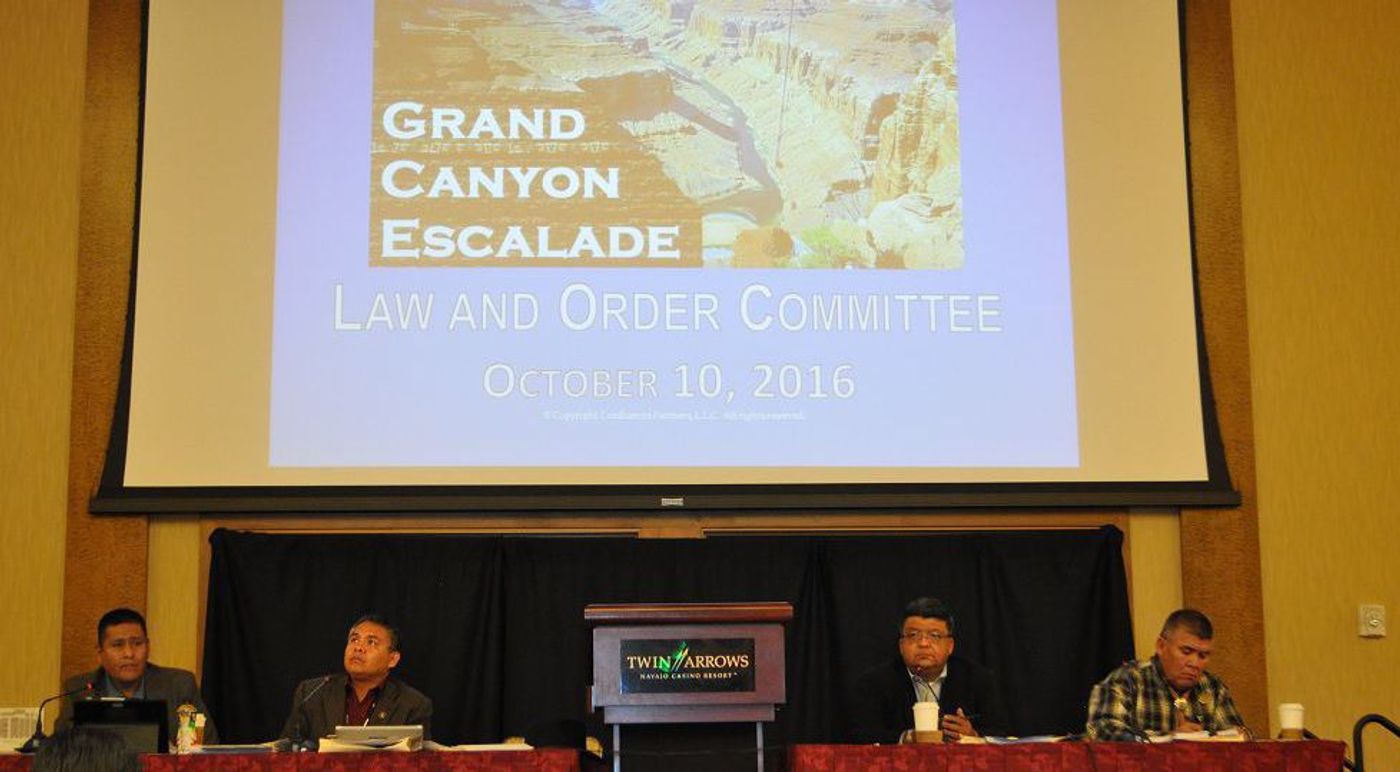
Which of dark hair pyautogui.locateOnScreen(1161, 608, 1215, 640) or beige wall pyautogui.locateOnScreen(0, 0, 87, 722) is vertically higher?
beige wall pyautogui.locateOnScreen(0, 0, 87, 722)

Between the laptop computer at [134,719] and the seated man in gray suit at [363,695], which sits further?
the seated man in gray suit at [363,695]

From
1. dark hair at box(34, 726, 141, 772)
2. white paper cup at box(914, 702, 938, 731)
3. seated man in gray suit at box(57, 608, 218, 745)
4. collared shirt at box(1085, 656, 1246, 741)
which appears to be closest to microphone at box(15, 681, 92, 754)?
seated man in gray suit at box(57, 608, 218, 745)

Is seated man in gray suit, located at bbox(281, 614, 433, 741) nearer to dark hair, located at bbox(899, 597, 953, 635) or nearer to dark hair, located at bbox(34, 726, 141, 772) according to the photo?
dark hair, located at bbox(899, 597, 953, 635)

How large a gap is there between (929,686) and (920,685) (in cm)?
3

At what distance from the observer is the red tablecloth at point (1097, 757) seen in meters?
3.88

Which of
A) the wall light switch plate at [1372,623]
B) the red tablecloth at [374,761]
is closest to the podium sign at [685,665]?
the red tablecloth at [374,761]

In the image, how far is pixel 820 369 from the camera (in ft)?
19.3

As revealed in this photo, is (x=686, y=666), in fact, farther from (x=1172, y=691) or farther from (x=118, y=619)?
(x=118, y=619)

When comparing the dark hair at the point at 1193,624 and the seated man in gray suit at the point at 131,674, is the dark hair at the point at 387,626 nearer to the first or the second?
the seated man in gray suit at the point at 131,674

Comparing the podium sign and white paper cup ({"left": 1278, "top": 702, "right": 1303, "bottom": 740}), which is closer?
the podium sign

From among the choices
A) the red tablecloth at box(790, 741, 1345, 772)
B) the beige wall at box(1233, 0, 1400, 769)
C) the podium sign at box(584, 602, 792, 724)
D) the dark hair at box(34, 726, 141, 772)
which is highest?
the beige wall at box(1233, 0, 1400, 769)

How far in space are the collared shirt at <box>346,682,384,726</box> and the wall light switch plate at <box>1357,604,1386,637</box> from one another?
3.51m

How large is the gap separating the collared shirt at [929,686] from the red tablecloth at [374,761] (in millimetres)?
1587

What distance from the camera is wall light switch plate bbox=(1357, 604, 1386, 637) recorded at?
6070mm
